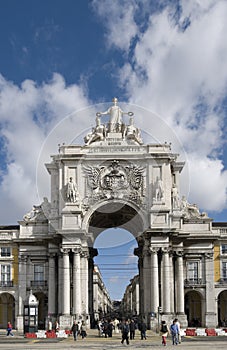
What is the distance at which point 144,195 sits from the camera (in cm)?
7875

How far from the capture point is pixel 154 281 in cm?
7475

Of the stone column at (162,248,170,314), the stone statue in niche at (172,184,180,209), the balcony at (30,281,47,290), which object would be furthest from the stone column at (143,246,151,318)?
the balcony at (30,281,47,290)

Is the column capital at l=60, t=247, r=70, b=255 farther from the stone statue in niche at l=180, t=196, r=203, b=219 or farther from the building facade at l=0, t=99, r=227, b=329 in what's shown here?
the stone statue in niche at l=180, t=196, r=203, b=219

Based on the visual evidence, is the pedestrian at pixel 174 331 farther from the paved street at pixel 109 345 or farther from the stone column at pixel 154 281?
the stone column at pixel 154 281

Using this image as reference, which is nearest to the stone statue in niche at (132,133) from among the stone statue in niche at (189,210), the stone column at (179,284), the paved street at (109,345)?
the stone statue in niche at (189,210)

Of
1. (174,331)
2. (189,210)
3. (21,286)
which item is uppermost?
(189,210)

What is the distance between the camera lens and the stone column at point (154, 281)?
7444cm

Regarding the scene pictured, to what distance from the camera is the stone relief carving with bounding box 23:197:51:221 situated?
80.8 m

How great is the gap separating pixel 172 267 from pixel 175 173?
42.4ft

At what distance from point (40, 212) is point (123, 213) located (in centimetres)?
1049

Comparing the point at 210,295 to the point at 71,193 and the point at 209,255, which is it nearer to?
the point at 209,255

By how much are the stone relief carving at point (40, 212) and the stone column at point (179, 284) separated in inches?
659

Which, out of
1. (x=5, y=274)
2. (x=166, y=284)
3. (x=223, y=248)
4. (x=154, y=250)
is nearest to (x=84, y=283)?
(x=154, y=250)

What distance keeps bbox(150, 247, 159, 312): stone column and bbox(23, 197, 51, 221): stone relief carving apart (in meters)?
14.2
